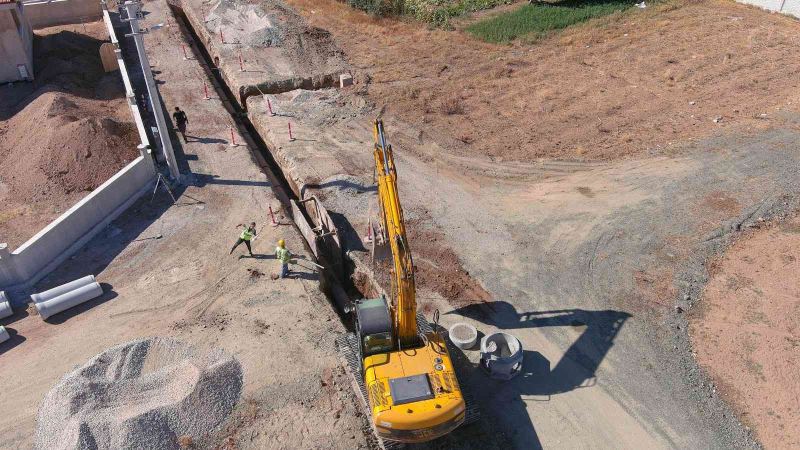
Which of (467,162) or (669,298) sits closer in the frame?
(669,298)

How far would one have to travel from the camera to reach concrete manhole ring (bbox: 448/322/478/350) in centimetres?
1289

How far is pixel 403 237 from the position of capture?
35.2 ft

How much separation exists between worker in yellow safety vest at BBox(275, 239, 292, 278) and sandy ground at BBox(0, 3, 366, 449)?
0.34m

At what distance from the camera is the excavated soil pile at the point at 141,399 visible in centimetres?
1078

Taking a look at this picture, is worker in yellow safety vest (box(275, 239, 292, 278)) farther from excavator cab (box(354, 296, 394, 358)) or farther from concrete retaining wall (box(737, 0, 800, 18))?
concrete retaining wall (box(737, 0, 800, 18))

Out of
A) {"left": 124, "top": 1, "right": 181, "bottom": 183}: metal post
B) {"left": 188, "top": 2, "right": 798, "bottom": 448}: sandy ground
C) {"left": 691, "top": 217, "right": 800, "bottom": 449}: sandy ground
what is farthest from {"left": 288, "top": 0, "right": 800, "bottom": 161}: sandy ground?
{"left": 124, "top": 1, "right": 181, "bottom": 183}: metal post

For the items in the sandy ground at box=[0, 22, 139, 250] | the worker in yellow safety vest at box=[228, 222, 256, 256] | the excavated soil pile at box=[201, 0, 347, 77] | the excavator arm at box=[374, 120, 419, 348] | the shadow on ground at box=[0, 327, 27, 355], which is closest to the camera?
the excavator arm at box=[374, 120, 419, 348]

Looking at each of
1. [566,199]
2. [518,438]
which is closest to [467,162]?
[566,199]

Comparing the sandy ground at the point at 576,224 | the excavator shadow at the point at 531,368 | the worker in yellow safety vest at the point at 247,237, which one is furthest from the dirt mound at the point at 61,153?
the excavator shadow at the point at 531,368

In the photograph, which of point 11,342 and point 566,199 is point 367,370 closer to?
point 11,342

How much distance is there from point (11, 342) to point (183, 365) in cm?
452

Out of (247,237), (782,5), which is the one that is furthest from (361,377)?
(782,5)

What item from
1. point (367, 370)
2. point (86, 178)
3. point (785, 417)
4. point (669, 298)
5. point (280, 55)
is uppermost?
point (280, 55)

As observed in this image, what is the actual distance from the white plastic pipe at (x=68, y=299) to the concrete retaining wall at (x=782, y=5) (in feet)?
115
